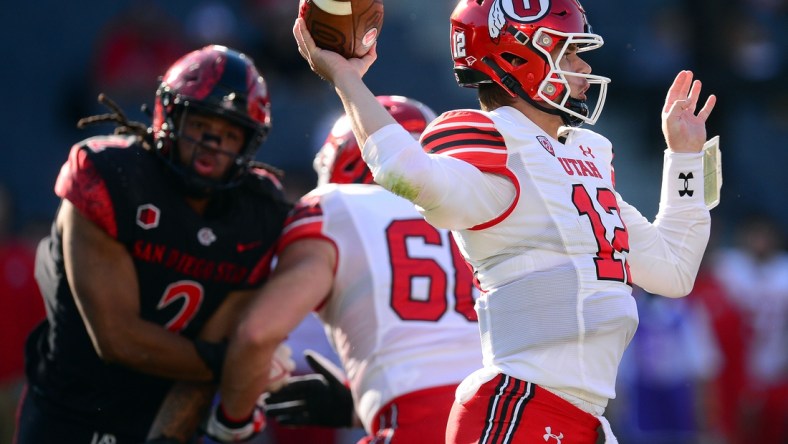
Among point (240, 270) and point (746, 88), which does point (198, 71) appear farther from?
point (746, 88)

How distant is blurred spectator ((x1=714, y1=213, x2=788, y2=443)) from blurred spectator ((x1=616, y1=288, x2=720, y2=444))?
1.64 feet

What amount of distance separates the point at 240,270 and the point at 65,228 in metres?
0.61

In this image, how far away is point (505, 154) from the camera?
3.08 m

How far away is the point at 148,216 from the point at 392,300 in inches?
35.3

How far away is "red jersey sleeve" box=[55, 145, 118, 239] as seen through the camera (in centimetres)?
409

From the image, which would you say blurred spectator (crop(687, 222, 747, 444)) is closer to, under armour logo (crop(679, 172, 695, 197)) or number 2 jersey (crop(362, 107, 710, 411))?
under armour logo (crop(679, 172, 695, 197))

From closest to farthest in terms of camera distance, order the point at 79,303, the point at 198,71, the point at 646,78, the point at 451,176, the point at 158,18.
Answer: the point at 451,176 → the point at 79,303 → the point at 198,71 → the point at 158,18 → the point at 646,78

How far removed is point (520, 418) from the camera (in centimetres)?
301

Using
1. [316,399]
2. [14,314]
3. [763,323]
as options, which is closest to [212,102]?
[316,399]

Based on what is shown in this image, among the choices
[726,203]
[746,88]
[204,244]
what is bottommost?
[726,203]

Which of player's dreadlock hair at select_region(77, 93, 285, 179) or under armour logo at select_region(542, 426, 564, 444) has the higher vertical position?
player's dreadlock hair at select_region(77, 93, 285, 179)

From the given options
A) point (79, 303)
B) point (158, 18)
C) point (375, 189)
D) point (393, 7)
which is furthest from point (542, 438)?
point (393, 7)

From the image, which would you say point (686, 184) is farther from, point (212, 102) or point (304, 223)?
point (212, 102)

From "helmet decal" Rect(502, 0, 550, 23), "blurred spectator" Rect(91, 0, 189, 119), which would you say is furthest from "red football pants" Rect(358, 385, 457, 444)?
"blurred spectator" Rect(91, 0, 189, 119)
